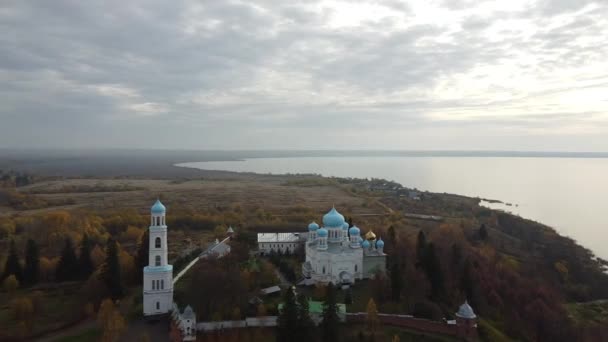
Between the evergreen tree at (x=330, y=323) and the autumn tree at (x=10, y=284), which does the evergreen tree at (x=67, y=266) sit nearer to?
the autumn tree at (x=10, y=284)

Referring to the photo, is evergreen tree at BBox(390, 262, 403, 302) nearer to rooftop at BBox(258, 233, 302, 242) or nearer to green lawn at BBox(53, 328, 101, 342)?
rooftop at BBox(258, 233, 302, 242)

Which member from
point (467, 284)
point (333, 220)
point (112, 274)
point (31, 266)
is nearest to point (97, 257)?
point (31, 266)

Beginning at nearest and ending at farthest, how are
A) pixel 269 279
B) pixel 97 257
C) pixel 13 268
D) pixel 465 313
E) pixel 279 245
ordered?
pixel 465 313 → pixel 269 279 → pixel 13 268 → pixel 97 257 → pixel 279 245

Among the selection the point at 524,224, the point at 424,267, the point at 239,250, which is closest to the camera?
the point at 424,267

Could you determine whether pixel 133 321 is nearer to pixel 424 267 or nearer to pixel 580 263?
pixel 424 267

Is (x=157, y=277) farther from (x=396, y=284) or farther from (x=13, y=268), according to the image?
(x=396, y=284)

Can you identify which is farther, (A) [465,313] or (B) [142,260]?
(B) [142,260]

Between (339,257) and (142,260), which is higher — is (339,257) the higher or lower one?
the higher one

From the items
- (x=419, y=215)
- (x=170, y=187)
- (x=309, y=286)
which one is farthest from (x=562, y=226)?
(x=170, y=187)
